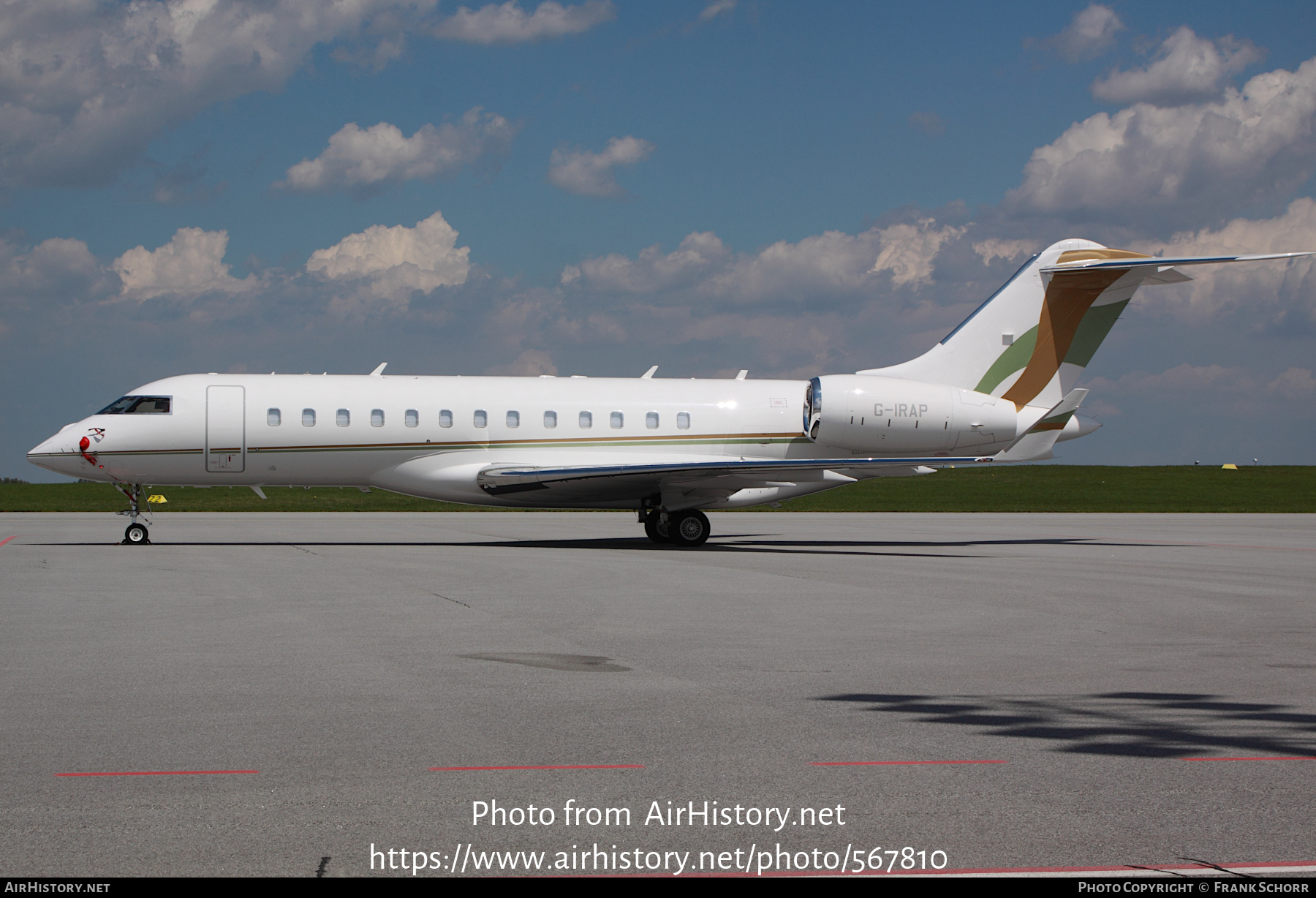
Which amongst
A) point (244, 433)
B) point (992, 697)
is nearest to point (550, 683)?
point (992, 697)

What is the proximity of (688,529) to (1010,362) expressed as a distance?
8.21m

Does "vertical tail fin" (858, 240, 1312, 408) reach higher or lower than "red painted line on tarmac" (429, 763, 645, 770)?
higher

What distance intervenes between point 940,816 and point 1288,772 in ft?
6.82

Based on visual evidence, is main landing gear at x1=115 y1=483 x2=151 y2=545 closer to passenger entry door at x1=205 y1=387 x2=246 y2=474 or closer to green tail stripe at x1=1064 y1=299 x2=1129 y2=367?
passenger entry door at x1=205 y1=387 x2=246 y2=474

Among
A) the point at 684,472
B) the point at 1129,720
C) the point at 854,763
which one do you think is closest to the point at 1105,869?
the point at 854,763

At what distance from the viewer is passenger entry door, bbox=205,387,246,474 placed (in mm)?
22750

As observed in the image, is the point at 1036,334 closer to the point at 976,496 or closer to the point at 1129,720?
the point at 1129,720

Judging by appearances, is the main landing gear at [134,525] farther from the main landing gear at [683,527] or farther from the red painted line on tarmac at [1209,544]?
the red painted line on tarmac at [1209,544]

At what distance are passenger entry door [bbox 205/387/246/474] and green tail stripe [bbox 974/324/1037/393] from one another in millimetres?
15562

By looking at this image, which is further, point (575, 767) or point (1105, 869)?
point (575, 767)

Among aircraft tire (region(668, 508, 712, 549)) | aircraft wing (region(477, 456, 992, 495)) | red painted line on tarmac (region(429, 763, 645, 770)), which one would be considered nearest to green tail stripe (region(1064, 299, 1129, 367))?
aircraft wing (region(477, 456, 992, 495))

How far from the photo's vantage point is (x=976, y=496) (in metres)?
56.2

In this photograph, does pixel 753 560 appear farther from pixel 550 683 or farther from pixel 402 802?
pixel 402 802

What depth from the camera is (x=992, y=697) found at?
25.9ft
